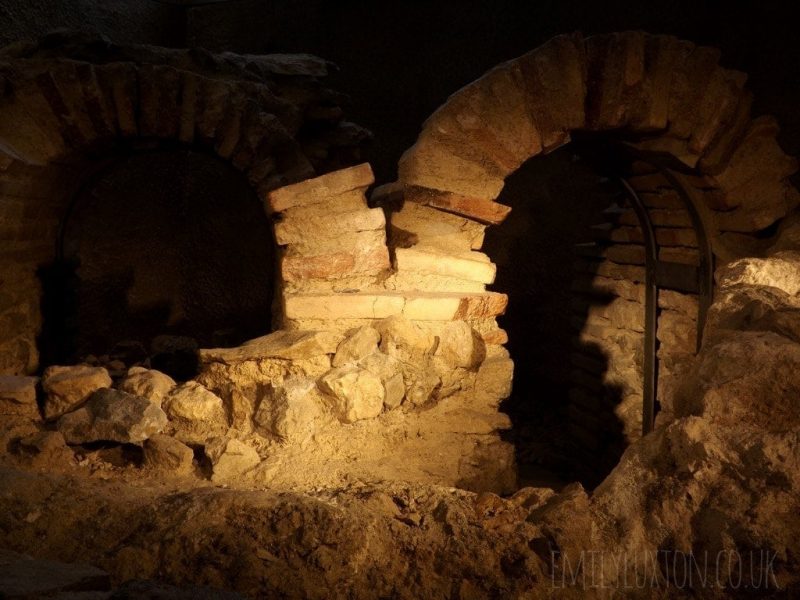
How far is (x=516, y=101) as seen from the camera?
116 inches

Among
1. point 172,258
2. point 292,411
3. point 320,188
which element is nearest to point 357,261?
point 320,188

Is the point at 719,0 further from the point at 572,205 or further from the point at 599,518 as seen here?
the point at 599,518

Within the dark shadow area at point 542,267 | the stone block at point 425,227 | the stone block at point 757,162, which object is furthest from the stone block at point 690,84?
the dark shadow area at point 542,267

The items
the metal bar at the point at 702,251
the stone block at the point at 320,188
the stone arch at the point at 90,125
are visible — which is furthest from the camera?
the metal bar at the point at 702,251

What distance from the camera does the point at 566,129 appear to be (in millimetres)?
3061

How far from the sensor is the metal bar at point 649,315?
4488 millimetres

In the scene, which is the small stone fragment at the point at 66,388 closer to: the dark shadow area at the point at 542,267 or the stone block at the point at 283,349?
the stone block at the point at 283,349

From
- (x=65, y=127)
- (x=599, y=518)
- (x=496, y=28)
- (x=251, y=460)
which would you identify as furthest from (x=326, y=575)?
(x=496, y=28)

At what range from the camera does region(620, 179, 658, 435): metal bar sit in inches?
177

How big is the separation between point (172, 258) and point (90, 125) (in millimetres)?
3795

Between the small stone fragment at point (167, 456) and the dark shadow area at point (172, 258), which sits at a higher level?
the dark shadow area at point (172, 258)

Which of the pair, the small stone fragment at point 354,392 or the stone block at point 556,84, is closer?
the small stone fragment at point 354,392

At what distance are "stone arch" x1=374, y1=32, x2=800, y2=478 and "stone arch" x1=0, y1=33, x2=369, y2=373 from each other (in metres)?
1.03

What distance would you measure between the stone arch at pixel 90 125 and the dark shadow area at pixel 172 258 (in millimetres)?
2142
